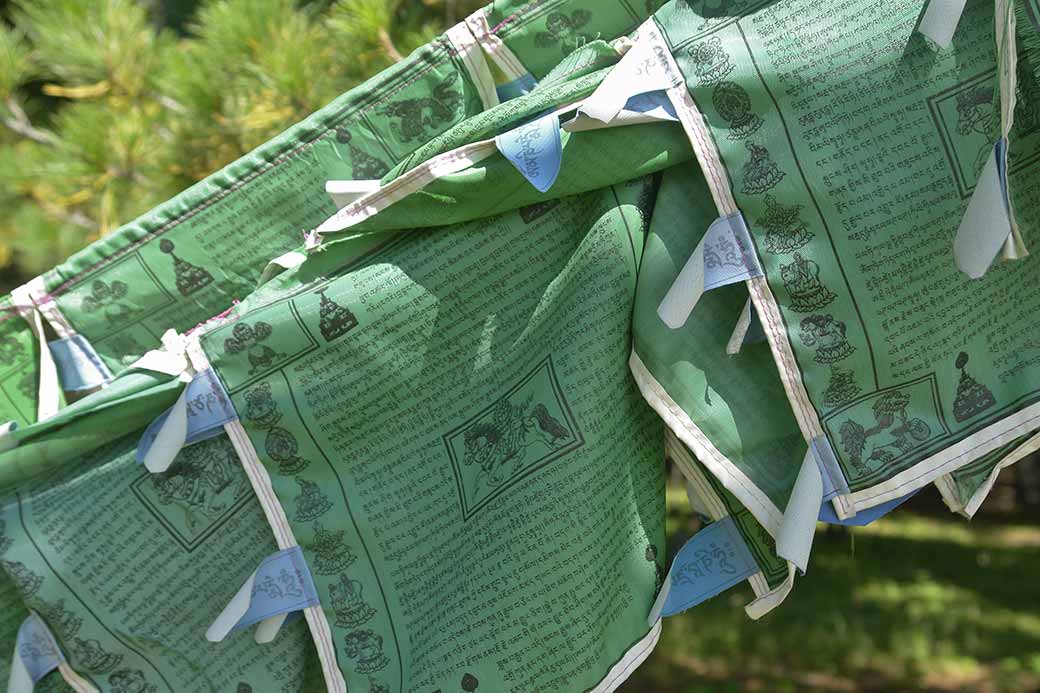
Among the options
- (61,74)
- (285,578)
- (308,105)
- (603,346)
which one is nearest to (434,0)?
(308,105)

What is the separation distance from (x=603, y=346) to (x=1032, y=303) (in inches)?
12.5

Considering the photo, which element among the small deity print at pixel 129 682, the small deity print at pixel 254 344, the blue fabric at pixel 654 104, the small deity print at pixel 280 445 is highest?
the blue fabric at pixel 654 104

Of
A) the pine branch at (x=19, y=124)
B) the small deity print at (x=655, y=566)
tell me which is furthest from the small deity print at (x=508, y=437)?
the pine branch at (x=19, y=124)

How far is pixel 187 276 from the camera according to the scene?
0.78 metres

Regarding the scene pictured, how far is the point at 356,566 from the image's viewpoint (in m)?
0.72

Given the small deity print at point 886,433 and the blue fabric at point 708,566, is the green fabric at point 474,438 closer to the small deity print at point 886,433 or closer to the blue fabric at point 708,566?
the blue fabric at point 708,566

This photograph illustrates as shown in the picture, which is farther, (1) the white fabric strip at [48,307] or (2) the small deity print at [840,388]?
(1) the white fabric strip at [48,307]

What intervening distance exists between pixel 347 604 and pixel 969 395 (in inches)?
19.2

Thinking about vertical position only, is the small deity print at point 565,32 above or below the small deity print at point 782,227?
above

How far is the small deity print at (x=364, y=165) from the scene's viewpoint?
0.78 m

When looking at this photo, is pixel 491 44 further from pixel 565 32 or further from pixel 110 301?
pixel 110 301

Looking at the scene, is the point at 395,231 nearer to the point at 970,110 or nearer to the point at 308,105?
the point at 308,105

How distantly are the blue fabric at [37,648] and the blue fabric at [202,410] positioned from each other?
0.51 ft

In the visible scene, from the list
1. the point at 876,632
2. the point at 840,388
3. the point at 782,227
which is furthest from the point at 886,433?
the point at 876,632
